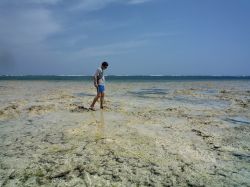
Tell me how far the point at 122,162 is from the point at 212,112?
21.3 feet

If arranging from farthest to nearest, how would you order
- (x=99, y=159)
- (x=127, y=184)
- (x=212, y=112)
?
1. (x=212, y=112)
2. (x=99, y=159)
3. (x=127, y=184)

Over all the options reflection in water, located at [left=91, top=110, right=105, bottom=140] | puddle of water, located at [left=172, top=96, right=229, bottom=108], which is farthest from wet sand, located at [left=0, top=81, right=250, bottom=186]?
puddle of water, located at [left=172, top=96, right=229, bottom=108]

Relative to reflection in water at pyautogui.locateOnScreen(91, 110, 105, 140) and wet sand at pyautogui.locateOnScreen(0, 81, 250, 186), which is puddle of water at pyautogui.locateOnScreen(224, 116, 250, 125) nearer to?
wet sand at pyautogui.locateOnScreen(0, 81, 250, 186)

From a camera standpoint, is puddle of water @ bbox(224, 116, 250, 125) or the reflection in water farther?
puddle of water @ bbox(224, 116, 250, 125)

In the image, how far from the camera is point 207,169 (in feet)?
14.1

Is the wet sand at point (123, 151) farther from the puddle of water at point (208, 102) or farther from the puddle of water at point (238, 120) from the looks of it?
the puddle of water at point (208, 102)

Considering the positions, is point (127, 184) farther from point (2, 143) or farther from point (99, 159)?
point (2, 143)

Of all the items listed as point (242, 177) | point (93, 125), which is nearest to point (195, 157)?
point (242, 177)

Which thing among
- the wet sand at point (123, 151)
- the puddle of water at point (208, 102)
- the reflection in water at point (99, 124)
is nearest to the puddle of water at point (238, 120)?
the wet sand at point (123, 151)

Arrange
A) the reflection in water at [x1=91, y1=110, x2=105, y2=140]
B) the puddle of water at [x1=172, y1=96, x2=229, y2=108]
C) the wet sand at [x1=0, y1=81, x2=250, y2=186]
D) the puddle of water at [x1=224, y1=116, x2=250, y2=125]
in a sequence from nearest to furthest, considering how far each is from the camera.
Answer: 1. the wet sand at [x1=0, y1=81, x2=250, y2=186]
2. the reflection in water at [x1=91, y1=110, x2=105, y2=140]
3. the puddle of water at [x1=224, y1=116, x2=250, y2=125]
4. the puddle of water at [x1=172, y1=96, x2=229, y2=108]

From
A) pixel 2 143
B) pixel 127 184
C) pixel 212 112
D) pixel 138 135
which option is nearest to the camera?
pixel 127 184

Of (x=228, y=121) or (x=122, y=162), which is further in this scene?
(x=228, y=121)

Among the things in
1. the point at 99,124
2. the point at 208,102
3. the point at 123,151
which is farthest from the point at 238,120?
the point at 208,102

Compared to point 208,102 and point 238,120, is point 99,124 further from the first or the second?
point 208,102
